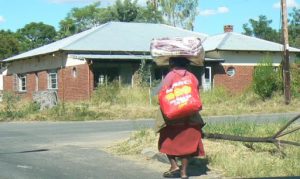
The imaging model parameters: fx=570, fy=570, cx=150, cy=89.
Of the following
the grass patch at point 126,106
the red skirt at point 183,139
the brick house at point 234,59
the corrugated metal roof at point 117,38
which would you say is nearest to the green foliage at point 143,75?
the grass patch at point 126,106

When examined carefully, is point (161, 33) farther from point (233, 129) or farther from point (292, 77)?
point (233, 129)

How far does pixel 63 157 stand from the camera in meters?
11.5

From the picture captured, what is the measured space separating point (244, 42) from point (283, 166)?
98.4ft

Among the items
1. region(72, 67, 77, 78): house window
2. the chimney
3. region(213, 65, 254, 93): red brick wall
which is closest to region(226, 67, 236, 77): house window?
region(213, 65, 254, 93): red brick wall

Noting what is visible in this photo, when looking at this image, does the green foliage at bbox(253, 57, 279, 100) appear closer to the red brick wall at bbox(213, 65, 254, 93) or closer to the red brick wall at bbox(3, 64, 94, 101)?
the red brick wall at bbox(213, 65, 254, 93)

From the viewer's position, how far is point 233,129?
39.2 ft

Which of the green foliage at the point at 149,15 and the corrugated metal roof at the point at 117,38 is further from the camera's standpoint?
the green foliage at the point at 149,15

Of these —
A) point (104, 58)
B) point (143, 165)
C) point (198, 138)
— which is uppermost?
point (104, 58)

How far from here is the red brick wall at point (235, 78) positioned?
36031 mm

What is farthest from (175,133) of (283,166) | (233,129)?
(233,129)

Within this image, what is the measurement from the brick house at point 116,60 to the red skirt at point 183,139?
75.5 feet

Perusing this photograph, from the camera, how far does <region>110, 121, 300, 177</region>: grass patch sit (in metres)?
8.66

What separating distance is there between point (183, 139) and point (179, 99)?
2.26 feet

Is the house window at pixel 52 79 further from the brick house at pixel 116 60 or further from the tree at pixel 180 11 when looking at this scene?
the tree at pixel 180 11
